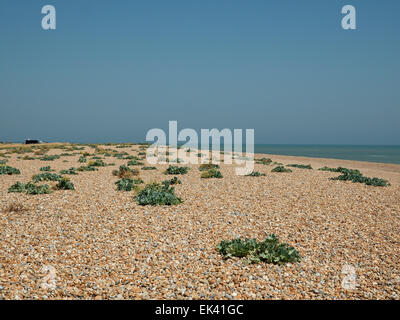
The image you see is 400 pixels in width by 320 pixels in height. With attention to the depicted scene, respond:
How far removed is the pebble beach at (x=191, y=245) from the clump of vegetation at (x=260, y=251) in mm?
182

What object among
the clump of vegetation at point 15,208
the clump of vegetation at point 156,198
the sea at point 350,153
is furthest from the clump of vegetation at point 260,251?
the sea at point 350,153

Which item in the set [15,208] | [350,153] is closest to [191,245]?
[15,208]

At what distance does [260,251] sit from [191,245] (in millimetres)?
1587

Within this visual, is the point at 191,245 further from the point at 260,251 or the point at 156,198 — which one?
the point at 156,198

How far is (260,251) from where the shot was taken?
6387 millimetres

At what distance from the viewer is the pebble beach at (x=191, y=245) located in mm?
5035

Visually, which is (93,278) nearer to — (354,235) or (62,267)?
(62,267)

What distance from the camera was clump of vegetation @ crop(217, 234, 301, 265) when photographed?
607 centimetres

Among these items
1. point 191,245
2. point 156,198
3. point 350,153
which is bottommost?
point 350,153

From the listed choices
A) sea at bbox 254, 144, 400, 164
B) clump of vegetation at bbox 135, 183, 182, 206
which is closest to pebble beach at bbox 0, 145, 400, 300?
clump of vegetation at bbox 135, 183, 182, 206

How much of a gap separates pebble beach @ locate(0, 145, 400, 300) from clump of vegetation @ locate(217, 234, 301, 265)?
0.60 feet

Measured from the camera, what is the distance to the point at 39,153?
32.9 m

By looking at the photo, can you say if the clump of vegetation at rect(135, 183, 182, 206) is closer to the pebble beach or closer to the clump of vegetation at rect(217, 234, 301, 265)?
the pebble beach
